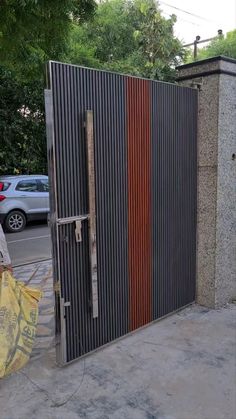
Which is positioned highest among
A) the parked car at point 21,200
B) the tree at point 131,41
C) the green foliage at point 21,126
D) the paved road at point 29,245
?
the tree at point 131,41

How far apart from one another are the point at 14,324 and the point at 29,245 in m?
5.23

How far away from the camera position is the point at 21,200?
10102mm

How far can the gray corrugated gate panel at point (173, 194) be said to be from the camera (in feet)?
11.9

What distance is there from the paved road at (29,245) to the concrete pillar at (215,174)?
3.26m

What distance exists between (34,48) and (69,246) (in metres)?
4.60

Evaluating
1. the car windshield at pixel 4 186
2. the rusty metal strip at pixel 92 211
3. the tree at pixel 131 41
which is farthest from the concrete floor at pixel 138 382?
the tree at pixel 131 41

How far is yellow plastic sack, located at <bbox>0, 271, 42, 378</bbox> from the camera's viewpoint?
2.77 meters

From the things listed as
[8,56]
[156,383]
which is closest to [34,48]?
[8,56]

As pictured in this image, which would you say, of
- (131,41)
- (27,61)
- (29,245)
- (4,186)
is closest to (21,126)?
(4,186)

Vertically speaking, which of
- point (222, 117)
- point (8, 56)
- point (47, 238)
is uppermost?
point (8, 56)

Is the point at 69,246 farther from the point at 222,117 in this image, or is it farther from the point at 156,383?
the point at 222,117

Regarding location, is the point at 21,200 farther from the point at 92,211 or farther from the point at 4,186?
the point at 92,211

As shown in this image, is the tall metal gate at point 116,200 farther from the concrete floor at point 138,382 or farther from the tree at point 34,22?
the tree at point 34,22

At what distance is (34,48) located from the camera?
251 inches
